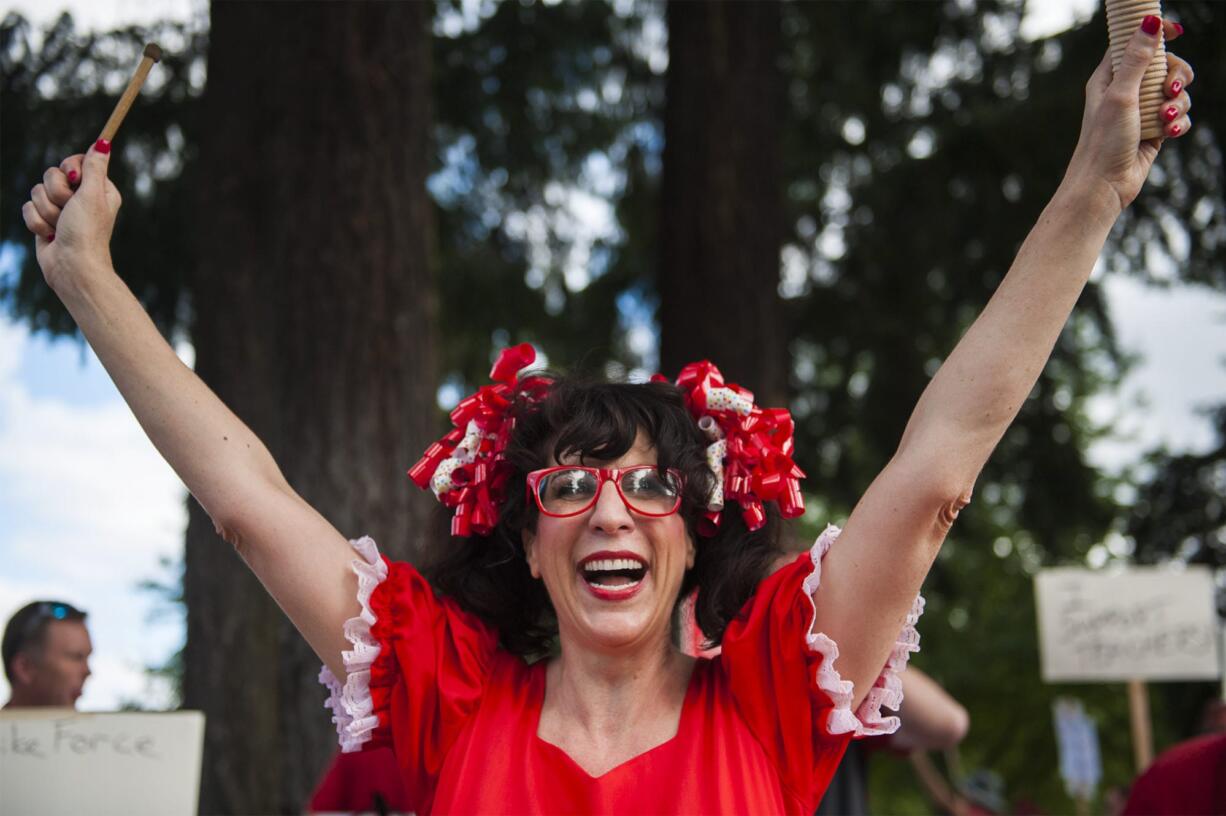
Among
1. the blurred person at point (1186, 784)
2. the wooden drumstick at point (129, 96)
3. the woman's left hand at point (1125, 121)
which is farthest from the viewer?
→ the blurred person at point (1186, 784)

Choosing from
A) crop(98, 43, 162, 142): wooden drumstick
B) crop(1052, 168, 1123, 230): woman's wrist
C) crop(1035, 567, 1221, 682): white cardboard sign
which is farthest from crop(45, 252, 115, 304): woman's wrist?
crop(1035, 567, 1221, 682): white cardboard sign

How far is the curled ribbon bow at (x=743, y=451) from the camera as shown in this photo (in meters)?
2.51

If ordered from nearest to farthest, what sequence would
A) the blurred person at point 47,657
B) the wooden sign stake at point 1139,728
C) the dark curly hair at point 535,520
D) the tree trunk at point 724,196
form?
the dark curly hair at point 535,520
the blurred person at point 47,657
the wooden sign stake at point 1139,728
the tree trunk at point 724,196

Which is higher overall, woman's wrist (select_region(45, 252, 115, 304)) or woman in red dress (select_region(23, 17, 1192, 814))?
woman's wrist (select_region(45, 252, 115, 304))

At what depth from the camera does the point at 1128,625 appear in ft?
18.4

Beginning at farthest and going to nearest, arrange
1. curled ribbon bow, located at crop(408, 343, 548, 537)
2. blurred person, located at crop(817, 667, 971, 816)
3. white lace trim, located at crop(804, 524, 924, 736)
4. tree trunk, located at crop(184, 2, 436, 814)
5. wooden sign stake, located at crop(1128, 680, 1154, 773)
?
wooden sign stake, located at crop(1128, 680, 1154, 773) < tree trunk, located at crop(184, 2, 436, 814) < blurred person, located at crop(817, 667, 971, 816) < curled ribbon bow, located at crop(408, 343, 548, 537) < white lace trim, located at crop(804, 524, 924, 736)

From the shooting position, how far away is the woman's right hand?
227cm

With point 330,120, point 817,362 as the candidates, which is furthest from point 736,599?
point 817,362

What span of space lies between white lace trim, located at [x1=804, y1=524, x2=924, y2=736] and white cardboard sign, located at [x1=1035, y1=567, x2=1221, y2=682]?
141 inches

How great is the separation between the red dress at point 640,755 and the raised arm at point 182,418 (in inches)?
3.5

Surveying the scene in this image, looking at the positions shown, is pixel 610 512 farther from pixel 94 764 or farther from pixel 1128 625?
pixel 1128 625

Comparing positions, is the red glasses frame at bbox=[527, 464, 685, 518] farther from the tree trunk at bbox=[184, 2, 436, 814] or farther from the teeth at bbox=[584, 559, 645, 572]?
the tree trunk at bbox=[184, 2, 436, 814]

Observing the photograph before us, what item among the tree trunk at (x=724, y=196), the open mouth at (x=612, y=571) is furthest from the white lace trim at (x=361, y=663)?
the tree trunk at (x=724, y=196)

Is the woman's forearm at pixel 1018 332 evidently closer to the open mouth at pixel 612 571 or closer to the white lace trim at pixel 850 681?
the white lace trim at pixel 850 681
